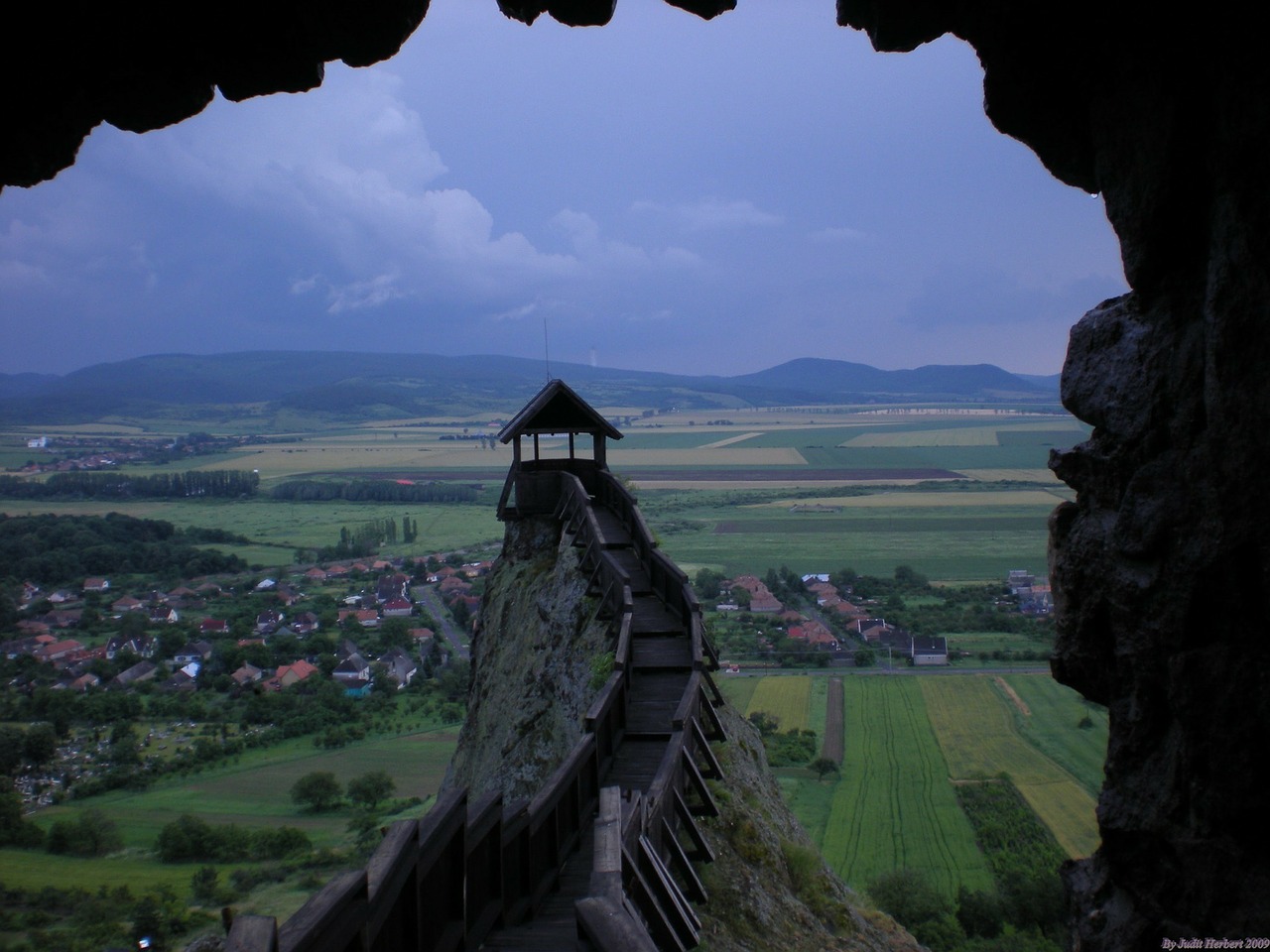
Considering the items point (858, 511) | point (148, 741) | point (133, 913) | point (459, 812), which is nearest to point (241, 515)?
point (858, 511)

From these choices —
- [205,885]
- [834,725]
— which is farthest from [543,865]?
[834,725]

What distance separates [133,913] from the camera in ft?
61.5

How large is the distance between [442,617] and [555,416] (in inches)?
1471

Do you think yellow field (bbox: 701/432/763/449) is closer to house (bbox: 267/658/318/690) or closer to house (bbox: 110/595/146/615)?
house (bbox: 110/595/146/615)

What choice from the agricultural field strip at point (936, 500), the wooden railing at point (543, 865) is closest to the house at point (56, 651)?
the wooden railing at point (543, 865)

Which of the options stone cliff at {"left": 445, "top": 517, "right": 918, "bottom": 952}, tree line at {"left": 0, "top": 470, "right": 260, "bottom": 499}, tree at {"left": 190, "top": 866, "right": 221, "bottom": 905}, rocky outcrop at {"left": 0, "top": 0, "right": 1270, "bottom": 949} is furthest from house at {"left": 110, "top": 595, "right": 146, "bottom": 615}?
rocky outcrop at {"left": 0, "top": 0, "right": 1270, "bottom": 949}

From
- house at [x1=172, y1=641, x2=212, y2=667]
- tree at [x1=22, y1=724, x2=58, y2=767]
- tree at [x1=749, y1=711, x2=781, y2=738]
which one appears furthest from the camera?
house at [x1=172, y1=641, x2=212, y2=667]

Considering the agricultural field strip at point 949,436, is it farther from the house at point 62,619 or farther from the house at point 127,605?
the house at point 62,619

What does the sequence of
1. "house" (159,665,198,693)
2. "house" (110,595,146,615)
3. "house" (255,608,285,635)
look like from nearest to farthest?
"house" (159,665,198,693) < "house" (255,608,285,635) < "house" (110,595,146,615)

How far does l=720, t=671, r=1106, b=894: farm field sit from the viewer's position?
25.0 m

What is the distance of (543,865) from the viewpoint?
719 cm

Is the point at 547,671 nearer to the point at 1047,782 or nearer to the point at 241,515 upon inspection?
the point at 1047,782

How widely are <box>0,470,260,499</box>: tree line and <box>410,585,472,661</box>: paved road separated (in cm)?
5192

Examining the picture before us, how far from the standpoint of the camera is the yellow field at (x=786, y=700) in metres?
34.2
